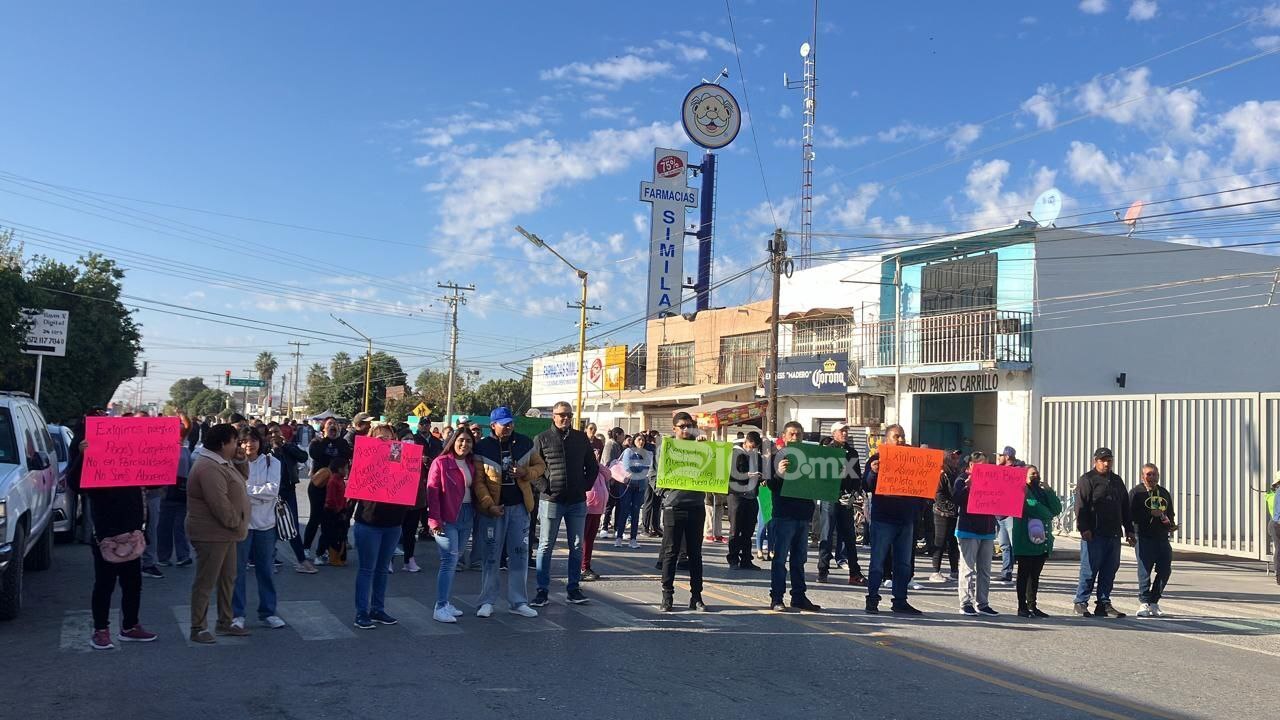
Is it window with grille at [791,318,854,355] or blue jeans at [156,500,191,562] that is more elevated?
window with grille at [791,318,854,355]

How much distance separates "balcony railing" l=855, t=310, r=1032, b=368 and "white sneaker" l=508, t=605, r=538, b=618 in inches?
703

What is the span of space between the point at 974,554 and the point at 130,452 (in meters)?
8.37

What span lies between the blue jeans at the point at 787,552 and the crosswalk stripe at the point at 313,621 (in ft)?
14.2

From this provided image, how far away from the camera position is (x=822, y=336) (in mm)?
31156

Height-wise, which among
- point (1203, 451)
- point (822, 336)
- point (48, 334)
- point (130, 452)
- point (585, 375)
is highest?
point (822, 336)

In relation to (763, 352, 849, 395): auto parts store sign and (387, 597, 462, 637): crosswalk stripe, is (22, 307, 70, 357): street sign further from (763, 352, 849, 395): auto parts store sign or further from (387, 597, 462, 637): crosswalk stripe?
(387, 597, 462, 637): crosswalk stripe

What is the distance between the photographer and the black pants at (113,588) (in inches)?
293

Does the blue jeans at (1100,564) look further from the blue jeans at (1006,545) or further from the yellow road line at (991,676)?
the yellow road line at (991,676)

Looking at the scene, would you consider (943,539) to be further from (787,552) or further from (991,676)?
(991,676)

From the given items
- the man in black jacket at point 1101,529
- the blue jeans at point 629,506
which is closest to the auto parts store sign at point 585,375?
the blue jeans at point 629,506

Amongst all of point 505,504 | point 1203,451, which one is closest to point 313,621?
point 505,504

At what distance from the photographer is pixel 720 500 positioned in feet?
59.1

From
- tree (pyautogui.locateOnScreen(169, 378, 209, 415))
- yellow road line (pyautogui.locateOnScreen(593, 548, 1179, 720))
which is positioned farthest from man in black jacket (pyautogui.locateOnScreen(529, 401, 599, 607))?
tree (pyautogui.locateOnScreen(169, 378, 209, 415))

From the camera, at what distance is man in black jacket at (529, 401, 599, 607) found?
9.66 metres
